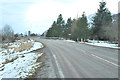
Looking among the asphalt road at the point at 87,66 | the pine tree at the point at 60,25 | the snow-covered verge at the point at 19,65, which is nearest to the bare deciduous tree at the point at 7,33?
the pine tree at the point at 60,25

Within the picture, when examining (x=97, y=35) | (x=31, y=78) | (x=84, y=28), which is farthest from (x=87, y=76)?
(x=97, y=35)

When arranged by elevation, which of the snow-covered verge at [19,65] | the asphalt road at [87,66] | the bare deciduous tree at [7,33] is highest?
the bare deciduous tree at [7,33]

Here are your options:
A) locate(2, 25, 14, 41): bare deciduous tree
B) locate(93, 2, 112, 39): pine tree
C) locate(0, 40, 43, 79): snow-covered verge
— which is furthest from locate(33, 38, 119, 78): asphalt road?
locate(2, 25, 14, 41): bare deciduous tree

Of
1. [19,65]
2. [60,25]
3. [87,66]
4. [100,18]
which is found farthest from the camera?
[60,25]

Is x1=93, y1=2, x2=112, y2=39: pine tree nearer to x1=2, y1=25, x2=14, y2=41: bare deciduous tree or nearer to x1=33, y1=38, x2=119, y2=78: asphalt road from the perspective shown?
x1=33, y1=38, x2=119, y2=78: asphalt road

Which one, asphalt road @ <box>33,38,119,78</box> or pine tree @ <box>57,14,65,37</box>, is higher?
pine tree @ <box>57,14,65,37</box>

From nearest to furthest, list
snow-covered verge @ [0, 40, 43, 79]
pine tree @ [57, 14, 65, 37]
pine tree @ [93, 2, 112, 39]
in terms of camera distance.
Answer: snow-covered verge @ [0, 40, 43, 79] < pine tree @ [93, 2, 112, 39] < pine tree @ [57, 14, 65, 37]

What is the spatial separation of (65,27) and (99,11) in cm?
2887

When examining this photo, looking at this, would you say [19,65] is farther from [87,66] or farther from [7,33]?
[7,33]

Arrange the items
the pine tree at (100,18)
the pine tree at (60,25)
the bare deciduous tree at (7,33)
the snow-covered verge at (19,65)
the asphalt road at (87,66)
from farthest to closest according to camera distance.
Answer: the pine tree at (60,25) < the bare deciduous tree at (7,33) < the pine tree at (100,18) < the snow-covered verge at (19,65) < the asphalt road at (87,66)

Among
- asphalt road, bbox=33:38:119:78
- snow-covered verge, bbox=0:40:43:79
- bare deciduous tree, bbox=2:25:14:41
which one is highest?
bare deciduous tree, bbox=2:25:14:41

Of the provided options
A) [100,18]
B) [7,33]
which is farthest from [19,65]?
[7,33]

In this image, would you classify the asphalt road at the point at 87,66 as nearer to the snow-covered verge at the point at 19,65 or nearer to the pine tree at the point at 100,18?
the snow-covered verge at the point at 19,65

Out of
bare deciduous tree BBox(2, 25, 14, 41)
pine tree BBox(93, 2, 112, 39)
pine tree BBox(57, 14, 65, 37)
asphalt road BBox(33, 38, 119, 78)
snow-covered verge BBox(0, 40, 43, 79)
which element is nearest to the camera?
asphalt road BBox(33, 38, 119, 78)
